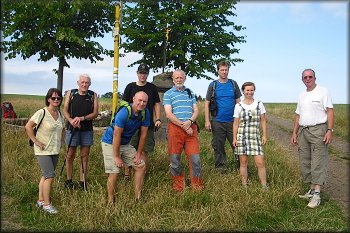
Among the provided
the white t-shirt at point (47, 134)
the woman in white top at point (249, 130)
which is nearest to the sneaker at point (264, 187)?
the woman in white top at point (249, 130)

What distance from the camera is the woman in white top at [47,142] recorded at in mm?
4504

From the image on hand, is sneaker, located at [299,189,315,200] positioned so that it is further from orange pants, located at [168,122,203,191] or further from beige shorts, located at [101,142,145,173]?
beige shorts, located at [101,142,145,173]

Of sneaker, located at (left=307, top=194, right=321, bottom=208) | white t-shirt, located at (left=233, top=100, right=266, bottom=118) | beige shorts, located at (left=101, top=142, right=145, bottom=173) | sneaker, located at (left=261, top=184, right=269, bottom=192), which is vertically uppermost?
white t-shirt, located at (left=233, top=100, right=266, bottom=118)

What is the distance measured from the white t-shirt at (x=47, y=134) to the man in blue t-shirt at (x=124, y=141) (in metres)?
0.63

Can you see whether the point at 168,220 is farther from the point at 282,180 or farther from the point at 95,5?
the point at 95,5

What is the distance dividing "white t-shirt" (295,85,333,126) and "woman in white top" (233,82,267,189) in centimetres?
61

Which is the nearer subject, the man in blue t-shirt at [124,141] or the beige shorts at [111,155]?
the man in blue t-shirt at [124,141]

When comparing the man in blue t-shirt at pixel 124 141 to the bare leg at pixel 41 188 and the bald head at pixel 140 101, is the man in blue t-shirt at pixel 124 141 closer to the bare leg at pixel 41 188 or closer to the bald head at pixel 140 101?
the bald head at pixel 140 101

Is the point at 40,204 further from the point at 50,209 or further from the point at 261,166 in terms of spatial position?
the point at 261,166

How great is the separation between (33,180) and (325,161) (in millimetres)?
4488

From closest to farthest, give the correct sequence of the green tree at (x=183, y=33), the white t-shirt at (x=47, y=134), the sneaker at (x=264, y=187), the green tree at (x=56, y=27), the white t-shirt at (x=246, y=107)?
the white t-shirt at (x=47, y=134) < the sneaker at (x=264, y=187) < the white t-shirt at (x=246, y=107) < the green tree at (x=56, y=27) < the green tree at (x=183, y=33)

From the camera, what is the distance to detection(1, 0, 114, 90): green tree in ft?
42.3

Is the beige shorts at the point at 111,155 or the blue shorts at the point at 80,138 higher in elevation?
the blue shorts at the point at 80,138

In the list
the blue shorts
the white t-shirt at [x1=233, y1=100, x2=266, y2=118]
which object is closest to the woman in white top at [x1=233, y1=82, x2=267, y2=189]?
the white t-shirt at [x1=233, y1=100, x2=266, y2=118]
